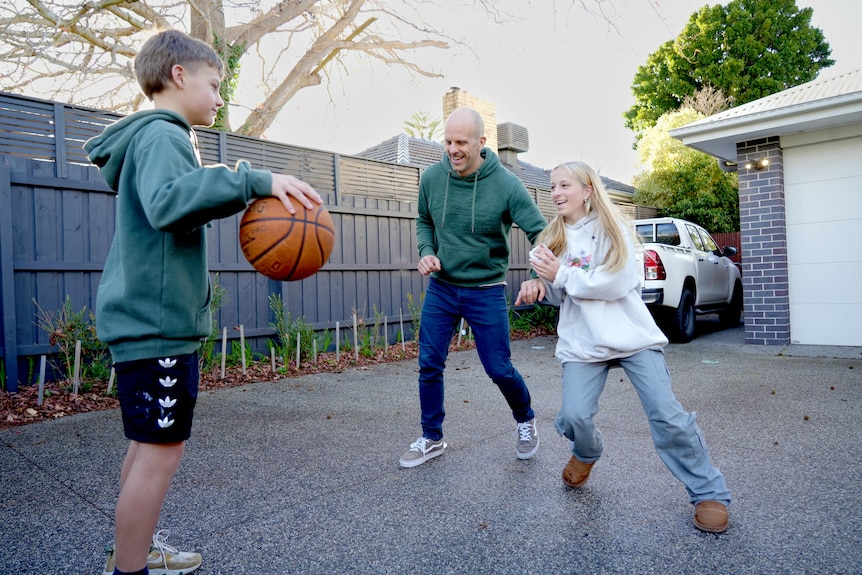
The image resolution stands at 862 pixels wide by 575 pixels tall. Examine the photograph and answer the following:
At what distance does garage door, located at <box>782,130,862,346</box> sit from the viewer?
25.6 ft

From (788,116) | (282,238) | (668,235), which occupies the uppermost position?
(788,116)

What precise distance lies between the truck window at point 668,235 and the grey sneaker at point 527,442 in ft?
22.4

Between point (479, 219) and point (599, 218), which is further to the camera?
point (479, 219)

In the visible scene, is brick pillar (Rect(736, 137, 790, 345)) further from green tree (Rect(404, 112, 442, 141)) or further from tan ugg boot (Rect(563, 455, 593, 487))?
green tree (Rect(404, 112, 442, 141))

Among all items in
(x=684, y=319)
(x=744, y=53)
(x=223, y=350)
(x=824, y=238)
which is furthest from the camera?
(x=744, y=53)

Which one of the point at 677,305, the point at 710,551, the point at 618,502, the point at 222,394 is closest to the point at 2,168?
the point at 222,394

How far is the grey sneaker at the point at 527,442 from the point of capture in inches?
138

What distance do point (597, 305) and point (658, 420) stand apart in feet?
1.87

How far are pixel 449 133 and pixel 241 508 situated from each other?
223 cm

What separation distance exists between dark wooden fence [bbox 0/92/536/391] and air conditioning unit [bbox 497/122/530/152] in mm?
7666

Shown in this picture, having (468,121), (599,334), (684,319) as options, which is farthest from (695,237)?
(599,334)

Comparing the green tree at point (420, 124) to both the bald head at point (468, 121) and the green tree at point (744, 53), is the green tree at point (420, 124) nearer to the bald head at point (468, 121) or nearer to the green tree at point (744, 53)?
the green tree at point (744, 53)

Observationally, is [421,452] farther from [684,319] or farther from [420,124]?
[420,124]

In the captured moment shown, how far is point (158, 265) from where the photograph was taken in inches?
72.9
